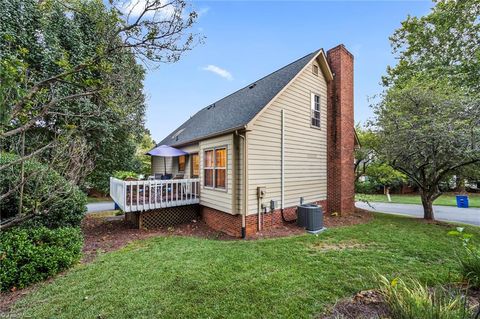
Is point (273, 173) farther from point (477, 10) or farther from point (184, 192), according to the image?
point (477, 10)

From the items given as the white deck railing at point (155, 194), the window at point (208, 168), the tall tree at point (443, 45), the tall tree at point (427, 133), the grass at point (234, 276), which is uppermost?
the tall tree at point (443, 45)

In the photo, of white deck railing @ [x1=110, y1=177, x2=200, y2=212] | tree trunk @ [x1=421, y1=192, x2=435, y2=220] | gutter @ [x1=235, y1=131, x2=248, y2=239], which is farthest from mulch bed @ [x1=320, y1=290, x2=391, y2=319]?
tree trunk @ [x1=421, y1=192, x2=435, y2=220]

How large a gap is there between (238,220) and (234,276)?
3.02 m

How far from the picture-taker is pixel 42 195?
4574mm

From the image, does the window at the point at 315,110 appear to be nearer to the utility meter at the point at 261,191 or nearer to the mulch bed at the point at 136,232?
the utility meter at the point at 261,191

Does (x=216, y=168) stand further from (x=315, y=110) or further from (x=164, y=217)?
(x=315, y=110)

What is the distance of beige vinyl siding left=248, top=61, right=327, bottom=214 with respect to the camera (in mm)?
7355

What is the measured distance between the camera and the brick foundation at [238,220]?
7098 millimetres

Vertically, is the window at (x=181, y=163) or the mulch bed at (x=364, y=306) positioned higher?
the window at (x=181, y=163)

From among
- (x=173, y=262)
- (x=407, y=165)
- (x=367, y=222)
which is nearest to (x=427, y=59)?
(x=407, y=165)

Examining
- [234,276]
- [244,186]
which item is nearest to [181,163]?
[244,186]

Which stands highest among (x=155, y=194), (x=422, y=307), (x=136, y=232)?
(x=155, y=194)

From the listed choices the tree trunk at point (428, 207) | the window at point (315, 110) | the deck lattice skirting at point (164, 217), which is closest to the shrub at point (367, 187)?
the tree trunk at point (428, 207)

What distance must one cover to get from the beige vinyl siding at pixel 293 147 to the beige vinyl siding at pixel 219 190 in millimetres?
659
